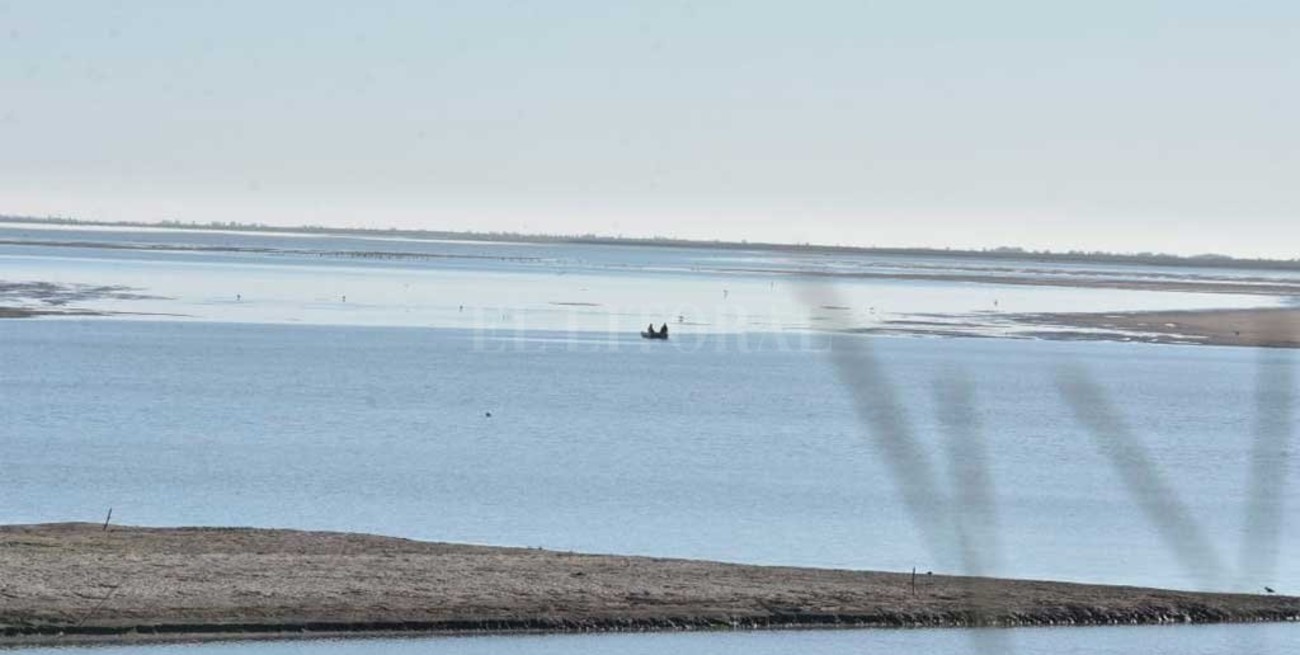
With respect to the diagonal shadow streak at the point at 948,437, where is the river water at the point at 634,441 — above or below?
below

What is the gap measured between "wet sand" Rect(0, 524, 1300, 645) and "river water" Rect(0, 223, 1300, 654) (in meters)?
0.46

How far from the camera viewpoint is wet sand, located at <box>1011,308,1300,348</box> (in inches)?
3236

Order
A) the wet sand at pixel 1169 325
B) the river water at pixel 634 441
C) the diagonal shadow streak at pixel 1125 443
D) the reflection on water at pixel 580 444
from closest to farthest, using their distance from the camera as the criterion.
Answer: the diagonal shadow streak at pixel 1125 443
the river water at pixel 634 441
the reflection on water at pixel 580 444
the wet sand at pixel 1169 325

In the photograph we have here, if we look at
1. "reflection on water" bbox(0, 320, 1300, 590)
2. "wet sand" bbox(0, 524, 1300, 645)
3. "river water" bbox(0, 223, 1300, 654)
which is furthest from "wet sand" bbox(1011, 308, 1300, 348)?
"wet sand" bbox(0, 524, 1300, 645)

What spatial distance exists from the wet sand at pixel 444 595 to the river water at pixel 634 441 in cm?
46

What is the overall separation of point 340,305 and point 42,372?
40.7 metres

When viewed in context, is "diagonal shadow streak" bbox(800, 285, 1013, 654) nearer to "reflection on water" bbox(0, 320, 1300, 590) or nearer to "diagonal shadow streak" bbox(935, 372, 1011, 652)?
"diagonal shadow streak" bbox(935, 372, 1011, 652)

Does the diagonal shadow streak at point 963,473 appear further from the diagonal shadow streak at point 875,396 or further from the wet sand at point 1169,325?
the wet sand at point 1169,325

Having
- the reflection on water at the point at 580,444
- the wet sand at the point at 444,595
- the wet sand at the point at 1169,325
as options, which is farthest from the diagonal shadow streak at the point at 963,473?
the wet sand at the point at 1169,325

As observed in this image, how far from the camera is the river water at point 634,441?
2019 cm

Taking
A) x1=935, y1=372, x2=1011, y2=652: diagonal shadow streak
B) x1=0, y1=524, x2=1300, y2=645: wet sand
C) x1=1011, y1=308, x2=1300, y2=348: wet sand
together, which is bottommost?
x1=1011, y1=308, x2=1300, y2=348: wet sand

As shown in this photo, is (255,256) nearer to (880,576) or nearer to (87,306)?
(87,306)

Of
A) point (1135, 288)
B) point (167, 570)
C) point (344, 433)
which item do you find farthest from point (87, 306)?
point (1135, 288)

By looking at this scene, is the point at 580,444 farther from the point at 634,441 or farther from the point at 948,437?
the point at 948,437
